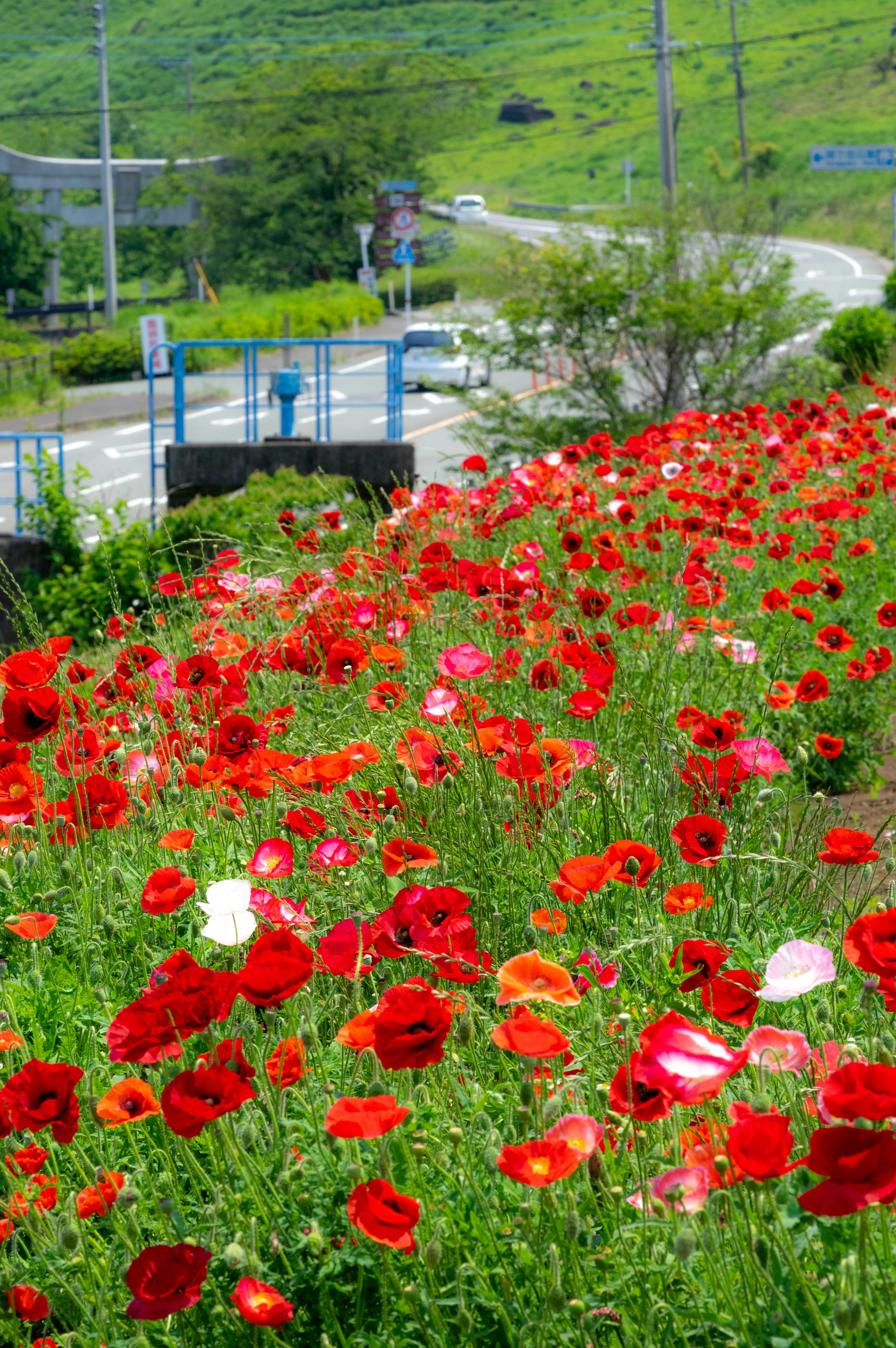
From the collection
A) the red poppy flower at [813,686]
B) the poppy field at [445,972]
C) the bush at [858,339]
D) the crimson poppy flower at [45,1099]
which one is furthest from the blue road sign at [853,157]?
the crimson poppy flower at [45,1099]

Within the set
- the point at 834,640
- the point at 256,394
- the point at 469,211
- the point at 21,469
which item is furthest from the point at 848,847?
the point at 469,211

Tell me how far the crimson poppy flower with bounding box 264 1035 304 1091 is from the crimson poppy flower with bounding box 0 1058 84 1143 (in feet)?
0.80

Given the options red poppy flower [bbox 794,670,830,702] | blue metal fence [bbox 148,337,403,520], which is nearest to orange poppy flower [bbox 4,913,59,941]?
red poppy flower [bbox 794,670,830,702]

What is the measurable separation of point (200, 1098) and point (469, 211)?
64.8 m

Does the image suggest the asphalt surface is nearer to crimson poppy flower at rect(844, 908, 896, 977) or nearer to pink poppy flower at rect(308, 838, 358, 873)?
pink poppy flower at rect(308, 838, 358, 873)

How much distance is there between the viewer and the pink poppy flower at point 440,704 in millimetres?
2566

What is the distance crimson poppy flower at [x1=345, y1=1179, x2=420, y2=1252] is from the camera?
1.20 meters

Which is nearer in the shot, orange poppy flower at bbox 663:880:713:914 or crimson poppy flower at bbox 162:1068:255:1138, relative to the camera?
crimson poppy flower at bbox 162:1068:255:1138

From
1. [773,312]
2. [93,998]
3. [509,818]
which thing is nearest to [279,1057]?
[93,998]

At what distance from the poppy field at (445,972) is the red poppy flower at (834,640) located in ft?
0.05

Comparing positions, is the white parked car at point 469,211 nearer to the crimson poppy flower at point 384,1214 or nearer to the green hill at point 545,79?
the green hill at point 545,79

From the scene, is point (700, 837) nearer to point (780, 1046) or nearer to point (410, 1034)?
point (780, 1046)

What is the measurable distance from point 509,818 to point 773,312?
10.8m

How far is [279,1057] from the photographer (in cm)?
163
